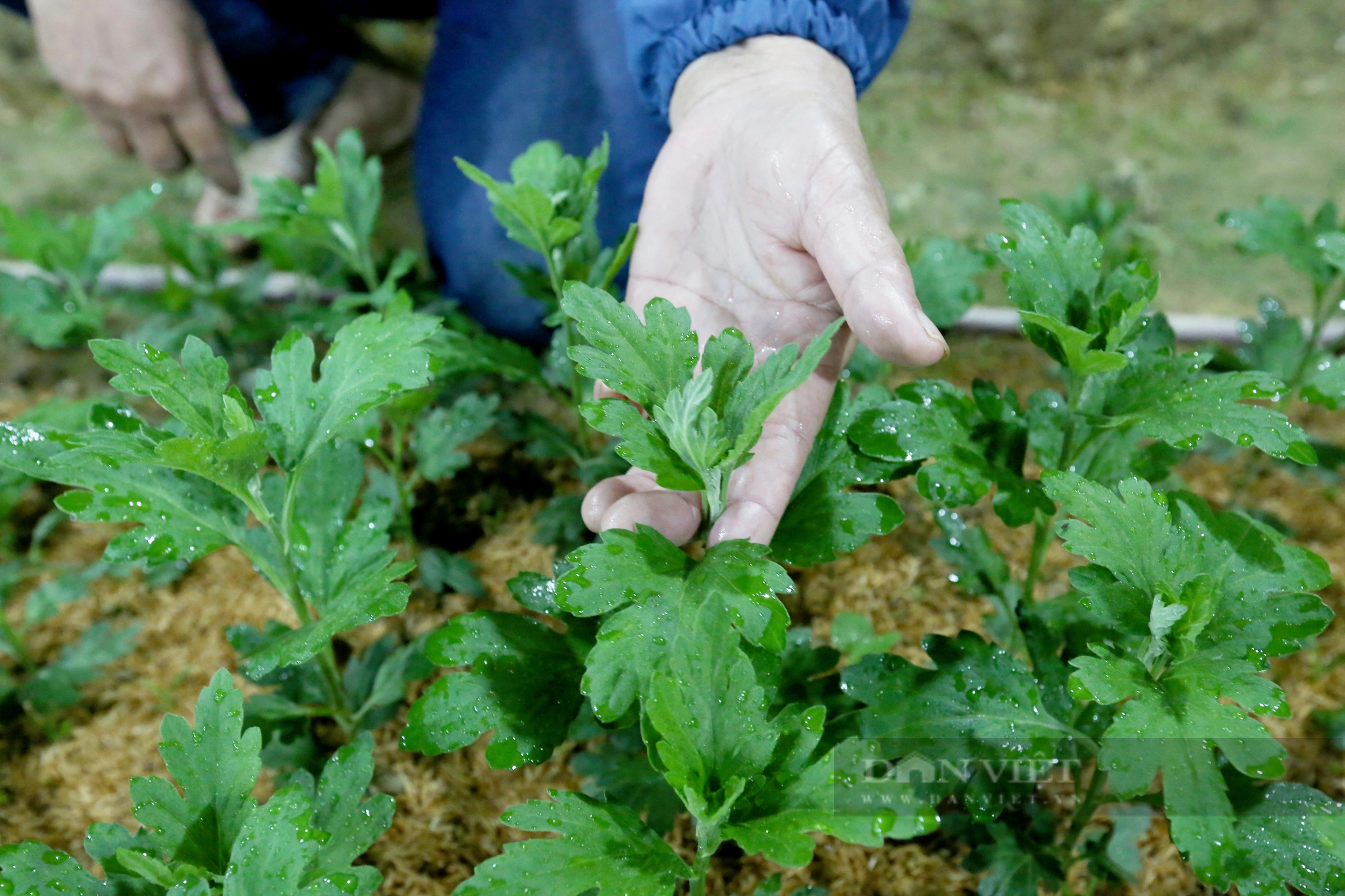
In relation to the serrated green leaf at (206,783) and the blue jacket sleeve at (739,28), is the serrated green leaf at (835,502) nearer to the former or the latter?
the serrated green leaf at (206,783)

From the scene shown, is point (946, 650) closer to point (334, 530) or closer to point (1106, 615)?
point (1106, 615)

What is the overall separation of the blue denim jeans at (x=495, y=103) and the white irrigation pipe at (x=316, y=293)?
0.48m

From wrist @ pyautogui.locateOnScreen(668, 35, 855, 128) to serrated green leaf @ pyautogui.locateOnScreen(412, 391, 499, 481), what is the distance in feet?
2.43

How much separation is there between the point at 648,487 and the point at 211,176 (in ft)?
6.79

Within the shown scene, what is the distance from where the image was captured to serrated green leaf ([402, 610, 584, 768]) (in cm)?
122

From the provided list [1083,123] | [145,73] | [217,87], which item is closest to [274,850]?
[145,73]

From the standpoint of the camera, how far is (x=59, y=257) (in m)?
2.08

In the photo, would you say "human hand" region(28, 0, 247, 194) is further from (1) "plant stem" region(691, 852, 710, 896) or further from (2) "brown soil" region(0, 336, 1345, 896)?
(1) "plant stem" region(691, 852, 710, 896)

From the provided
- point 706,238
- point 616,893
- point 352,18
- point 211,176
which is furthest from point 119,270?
point 616,893

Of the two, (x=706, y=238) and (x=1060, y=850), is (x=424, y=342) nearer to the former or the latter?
(x=706, y=238)

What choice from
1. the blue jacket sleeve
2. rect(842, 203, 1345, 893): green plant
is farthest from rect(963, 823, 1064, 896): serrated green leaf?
the blue jacket sleeve

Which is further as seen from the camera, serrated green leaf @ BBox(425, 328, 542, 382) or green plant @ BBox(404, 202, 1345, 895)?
serrated green leaf @ BBox(425, 328, 542, 382)

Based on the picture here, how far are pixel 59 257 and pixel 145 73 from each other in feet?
2.12

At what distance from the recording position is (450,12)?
3080 millimetres
